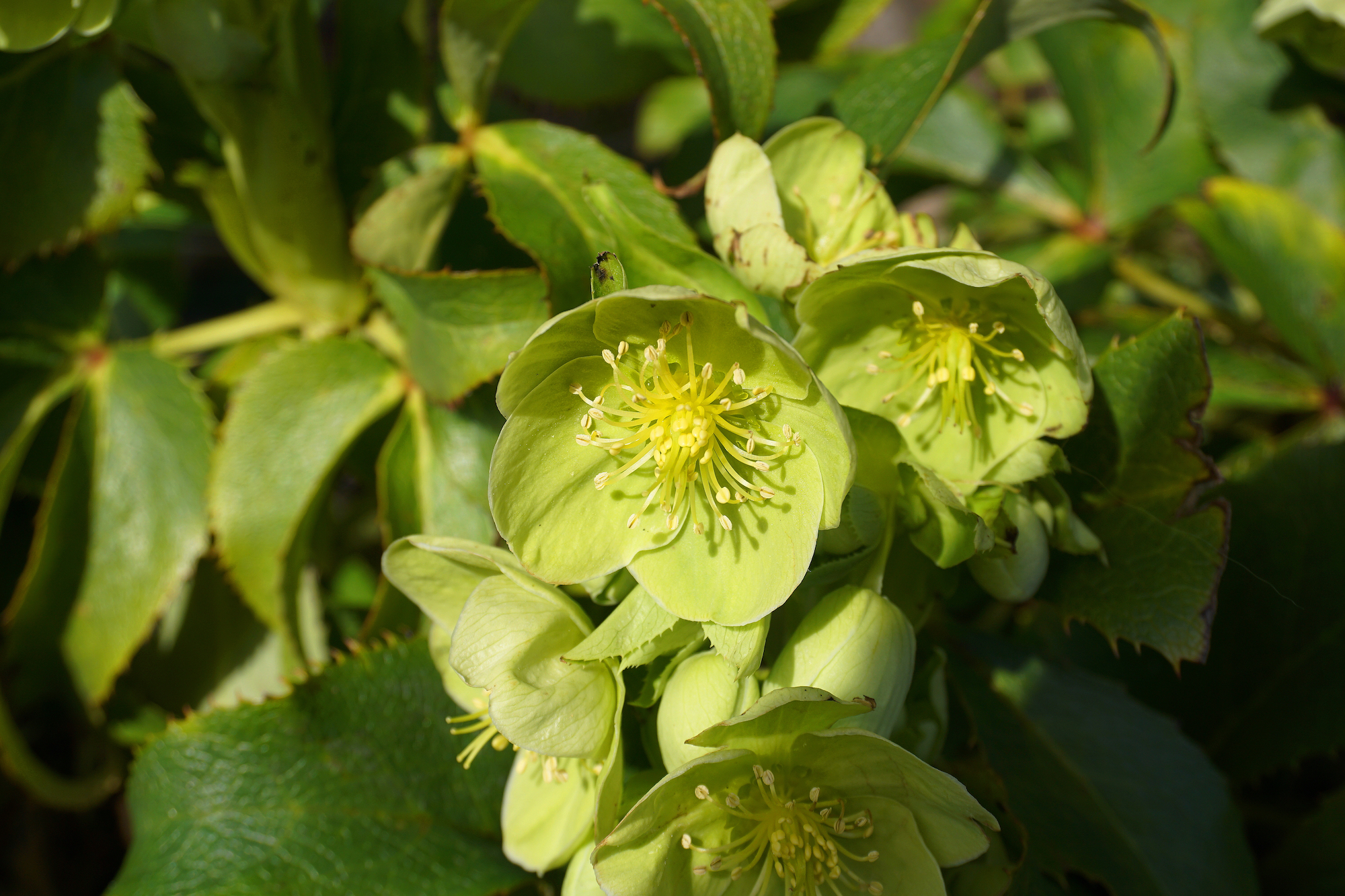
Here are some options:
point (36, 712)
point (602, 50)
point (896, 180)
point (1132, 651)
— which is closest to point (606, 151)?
point (602, 50)

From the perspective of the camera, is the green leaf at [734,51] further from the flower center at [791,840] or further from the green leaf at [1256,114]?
the green leaf at [1256,114]

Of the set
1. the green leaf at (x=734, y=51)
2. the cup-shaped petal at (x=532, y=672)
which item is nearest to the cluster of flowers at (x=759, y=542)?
the cup-shaped petal at (x=532, y=672)

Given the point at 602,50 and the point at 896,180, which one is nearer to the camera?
the point at 602,50

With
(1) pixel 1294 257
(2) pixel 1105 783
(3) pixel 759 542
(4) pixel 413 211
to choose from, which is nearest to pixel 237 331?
(4) pixel 413 211

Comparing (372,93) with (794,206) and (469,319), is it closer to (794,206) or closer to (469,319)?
(469,319)

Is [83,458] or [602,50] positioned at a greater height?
[602,50]

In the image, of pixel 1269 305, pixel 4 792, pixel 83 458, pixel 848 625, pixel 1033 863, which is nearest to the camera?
pixel 848 625

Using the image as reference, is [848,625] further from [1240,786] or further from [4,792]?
[4,792]
